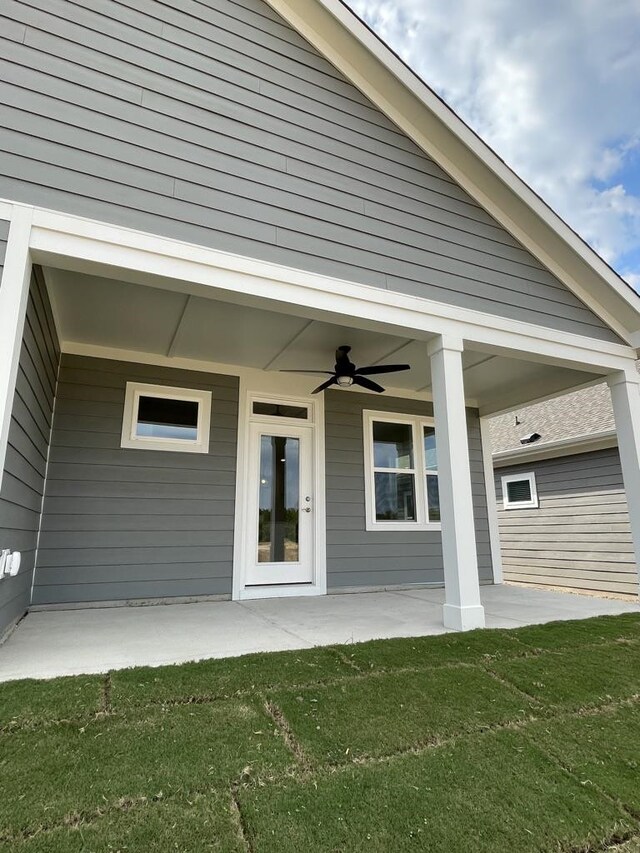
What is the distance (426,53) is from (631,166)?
964 centimetres

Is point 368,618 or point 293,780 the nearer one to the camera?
point 293,780

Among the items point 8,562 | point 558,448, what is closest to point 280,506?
point 8,562

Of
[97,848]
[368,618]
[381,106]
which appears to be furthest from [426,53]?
[97,848]

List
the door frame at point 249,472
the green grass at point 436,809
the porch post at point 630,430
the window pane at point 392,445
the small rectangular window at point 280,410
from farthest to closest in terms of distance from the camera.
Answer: the window pane at point 392,445 < the small rectangular window at point 280,410 < the door frame at point 249,472 < the porch post at point 630,430 < the green grass at point 436,809

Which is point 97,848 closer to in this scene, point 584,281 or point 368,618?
point 368,618

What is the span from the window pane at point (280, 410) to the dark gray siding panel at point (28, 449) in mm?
2033

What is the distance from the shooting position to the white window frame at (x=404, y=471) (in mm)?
5496

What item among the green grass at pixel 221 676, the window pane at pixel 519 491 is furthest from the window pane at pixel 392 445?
the window pane at pixel 519 491

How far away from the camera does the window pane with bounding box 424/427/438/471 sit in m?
5.99

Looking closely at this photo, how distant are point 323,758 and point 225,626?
1.94 metres

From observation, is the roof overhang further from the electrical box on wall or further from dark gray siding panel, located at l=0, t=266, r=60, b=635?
the electrical box on wall

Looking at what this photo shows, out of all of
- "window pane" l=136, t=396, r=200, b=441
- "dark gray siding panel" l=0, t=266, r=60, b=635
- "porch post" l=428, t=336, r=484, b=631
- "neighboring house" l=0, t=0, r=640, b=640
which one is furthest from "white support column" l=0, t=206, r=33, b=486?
"porch post" l=428, t=336, r=484, b=631

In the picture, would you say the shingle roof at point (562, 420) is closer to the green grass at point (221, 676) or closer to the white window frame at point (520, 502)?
the white window frame at point (520, 502)

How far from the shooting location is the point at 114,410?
442cm
